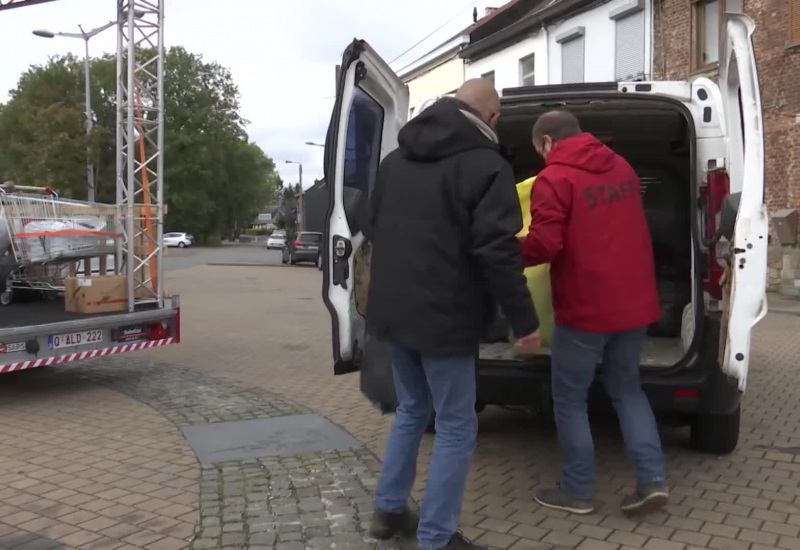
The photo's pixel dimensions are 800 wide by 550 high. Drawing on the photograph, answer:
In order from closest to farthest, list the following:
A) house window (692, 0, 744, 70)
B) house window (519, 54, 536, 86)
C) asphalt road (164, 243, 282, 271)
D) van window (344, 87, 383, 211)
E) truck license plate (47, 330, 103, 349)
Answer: van window (344, 87, 383, 211) < truck license plate (47, 330, 103, 349) < house window (692, 0, 744, 70) < house window (519, 54, 536, 86) < asphalt road (164, 243, 282, 271)

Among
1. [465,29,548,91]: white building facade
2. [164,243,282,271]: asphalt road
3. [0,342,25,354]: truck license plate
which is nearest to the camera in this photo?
[0,342,25,354]: truck license plate

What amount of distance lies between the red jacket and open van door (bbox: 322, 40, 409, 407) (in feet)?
2.84

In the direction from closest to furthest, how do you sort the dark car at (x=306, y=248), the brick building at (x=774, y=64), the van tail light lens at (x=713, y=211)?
the van tail light lens at (x=713, y=211) < the brick building at (x=774, y=64) < the dark car at (x=306, y=248)

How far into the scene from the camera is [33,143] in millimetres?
50500

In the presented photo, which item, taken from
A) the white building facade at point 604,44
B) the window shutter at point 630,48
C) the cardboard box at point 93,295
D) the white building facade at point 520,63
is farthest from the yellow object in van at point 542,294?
the white building facade at point 520,63

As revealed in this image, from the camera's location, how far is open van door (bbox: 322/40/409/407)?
402 centimetres

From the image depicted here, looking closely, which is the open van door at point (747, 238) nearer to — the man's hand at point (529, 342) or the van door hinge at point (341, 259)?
the man's hand at point (529, 342)

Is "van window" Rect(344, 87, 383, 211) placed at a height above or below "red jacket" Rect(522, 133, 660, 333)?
above

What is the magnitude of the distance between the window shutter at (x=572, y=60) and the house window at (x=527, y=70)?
1442 millimetres

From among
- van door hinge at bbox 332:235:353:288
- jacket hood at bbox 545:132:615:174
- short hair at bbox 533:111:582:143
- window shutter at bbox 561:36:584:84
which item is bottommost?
van door hinge at bbox 332:235:353:288

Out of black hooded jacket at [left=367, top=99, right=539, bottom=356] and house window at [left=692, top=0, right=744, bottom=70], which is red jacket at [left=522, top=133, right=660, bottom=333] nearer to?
black hooded jacket at [left=367, top=99, right=539, bottom=356]

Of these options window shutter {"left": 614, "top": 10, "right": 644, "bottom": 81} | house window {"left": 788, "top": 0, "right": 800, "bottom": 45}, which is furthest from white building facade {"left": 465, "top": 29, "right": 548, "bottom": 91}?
house window {"left": 788, "top": 0, "right": 800, "bottom": 45}

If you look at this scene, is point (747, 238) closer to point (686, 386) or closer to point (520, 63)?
point (686, 386)

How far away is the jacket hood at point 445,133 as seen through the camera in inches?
126
